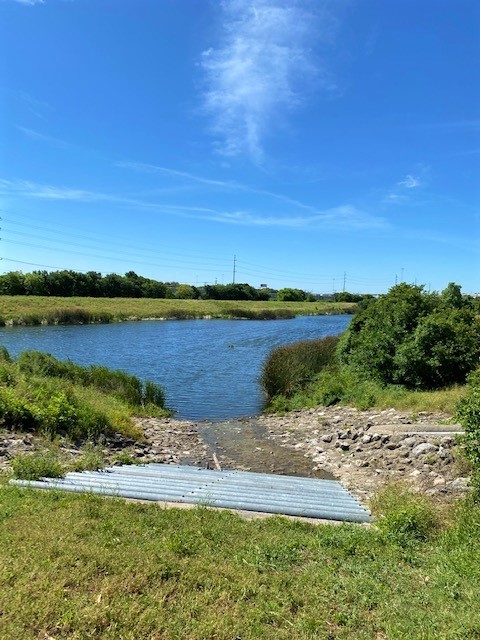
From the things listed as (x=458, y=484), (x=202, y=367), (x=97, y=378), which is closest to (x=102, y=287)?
(x=202, y=367)

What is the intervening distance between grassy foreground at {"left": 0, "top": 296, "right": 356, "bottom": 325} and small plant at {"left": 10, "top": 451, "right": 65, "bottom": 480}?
1929 inches

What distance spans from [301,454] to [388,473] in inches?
140

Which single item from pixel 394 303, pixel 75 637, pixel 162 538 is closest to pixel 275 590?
pixel 162 538

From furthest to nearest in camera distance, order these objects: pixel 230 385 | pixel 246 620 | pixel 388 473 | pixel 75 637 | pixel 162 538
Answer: pixel 230 385 → pixel 388 473 → pixel 162 538 → pixel 246 620 → pixel 75 637

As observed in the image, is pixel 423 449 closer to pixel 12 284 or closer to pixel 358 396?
pixel 358 396

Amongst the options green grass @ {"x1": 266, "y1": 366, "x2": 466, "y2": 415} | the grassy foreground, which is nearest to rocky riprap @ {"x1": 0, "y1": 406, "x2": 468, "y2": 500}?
green grass @ {"x1": 266, "y1": 366, "x2": 466, "y2": 415}

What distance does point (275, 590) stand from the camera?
159 inches

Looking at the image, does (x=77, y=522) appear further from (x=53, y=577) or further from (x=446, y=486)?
(x=446, y=486)

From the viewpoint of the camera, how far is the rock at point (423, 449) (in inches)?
376

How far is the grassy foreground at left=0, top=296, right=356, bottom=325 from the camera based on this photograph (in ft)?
182

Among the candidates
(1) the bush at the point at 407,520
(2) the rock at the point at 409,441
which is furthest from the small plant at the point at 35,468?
(2) the rock at the point at 409,441

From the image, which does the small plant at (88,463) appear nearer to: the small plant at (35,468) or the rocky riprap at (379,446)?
the small plant at (35,468)

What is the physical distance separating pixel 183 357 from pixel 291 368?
1347cm

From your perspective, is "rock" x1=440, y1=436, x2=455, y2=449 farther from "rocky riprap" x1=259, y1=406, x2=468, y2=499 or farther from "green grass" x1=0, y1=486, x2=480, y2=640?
"green grass" x1=0, y1=486, x2=480, y2=640
